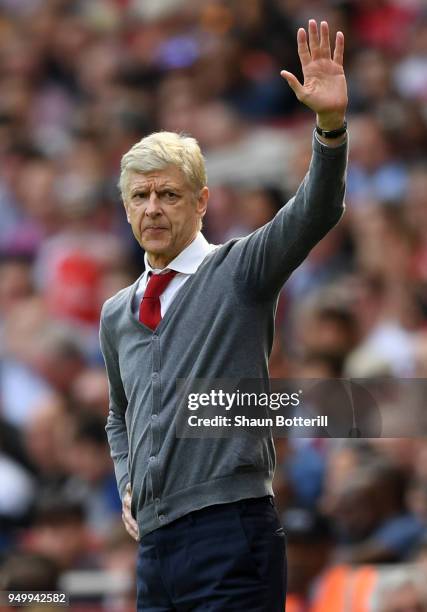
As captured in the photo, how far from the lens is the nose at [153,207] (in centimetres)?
302

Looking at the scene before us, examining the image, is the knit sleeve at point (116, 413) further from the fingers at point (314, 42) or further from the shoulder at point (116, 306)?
the fingers at point (314, 42)

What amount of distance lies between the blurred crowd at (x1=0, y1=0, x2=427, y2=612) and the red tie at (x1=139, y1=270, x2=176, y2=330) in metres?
1.50

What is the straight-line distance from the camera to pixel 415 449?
481 centimetres

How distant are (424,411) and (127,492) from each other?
1.26 m

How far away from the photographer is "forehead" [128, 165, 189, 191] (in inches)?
120

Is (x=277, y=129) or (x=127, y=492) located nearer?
(x=127, y=492)

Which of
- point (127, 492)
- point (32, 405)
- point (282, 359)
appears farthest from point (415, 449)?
point (32, 405)

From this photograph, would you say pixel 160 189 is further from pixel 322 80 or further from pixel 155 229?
pixel 322 80

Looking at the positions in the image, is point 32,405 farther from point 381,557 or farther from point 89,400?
point 381,557

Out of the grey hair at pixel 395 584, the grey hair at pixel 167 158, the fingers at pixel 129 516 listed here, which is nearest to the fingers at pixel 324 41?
the grey hair at pixel 167 158

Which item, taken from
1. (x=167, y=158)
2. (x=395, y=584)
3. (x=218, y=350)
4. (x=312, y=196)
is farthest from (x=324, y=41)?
(x=395, y=584)

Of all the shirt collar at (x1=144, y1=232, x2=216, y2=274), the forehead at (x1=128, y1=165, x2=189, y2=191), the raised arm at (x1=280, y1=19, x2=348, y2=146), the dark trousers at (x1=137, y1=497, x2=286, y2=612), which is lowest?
the dark trousers at (x1=137, y1=497, x2=286, y2=612)

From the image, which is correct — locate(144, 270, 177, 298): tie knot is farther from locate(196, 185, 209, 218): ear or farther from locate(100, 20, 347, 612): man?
locate(196, 185, 209, 218): ear

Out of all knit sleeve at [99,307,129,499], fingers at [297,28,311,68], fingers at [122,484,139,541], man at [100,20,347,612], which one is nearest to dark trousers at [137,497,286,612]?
man at [100,20,347,612]
